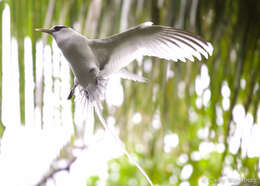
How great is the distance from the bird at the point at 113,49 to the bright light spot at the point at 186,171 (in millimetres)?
1070

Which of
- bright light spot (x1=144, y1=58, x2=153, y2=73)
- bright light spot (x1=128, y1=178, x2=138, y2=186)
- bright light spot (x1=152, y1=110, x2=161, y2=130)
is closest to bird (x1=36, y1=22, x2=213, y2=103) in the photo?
bright light spot (x1=144, y1=58, x2=153, y2=73)

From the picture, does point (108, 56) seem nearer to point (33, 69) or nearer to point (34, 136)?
point (33, 69)

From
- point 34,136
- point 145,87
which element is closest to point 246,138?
point 145,87

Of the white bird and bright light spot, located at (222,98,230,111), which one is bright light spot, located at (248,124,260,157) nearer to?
bright light spot, located at (222,98,230,111)

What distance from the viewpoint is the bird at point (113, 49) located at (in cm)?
28

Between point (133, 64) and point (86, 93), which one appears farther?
point (133, 64)

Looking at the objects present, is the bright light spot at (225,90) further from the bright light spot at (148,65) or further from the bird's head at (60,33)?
the bird's head at (60,33)

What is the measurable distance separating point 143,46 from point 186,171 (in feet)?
3.73

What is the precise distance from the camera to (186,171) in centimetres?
138

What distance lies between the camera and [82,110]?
1.08ft

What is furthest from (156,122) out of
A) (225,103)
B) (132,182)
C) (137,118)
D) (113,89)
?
(132,182)

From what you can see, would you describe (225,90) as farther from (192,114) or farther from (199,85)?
(192,114)

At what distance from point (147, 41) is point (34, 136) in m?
0.28

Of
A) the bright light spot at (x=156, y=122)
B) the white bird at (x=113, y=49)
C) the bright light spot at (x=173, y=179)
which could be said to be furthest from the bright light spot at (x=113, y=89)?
the bright light spot at (x=173, y=179)
